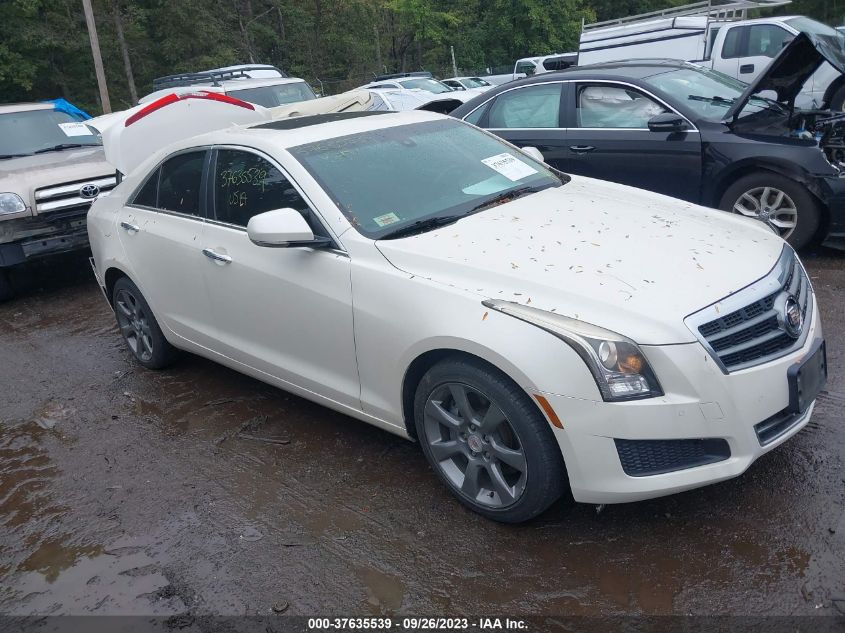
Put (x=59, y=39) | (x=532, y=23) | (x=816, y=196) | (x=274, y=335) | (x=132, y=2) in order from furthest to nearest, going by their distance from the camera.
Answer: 1. (x=532, y=23)
2. (x=132, y=2)
3. (x=59, y=39)
4. (x=816, y=196)
5. (x=274, y=335)

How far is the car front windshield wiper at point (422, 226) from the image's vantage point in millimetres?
3471

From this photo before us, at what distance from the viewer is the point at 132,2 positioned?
3350 centimetres

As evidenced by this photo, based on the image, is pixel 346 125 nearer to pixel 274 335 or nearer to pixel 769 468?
pixel 274 335

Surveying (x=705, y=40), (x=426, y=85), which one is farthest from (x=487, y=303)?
(x=426, y=85)

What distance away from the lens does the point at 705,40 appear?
12984mm

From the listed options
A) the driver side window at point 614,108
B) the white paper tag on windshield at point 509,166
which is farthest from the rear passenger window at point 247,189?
the driver side window at point 614,108

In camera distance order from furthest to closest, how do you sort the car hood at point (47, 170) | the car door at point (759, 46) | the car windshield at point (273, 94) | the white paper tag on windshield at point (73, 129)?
the car door at point (759, 46) < the car windshield at point (273, 94) < the white paper tag on windshield at point (73, 129) < the car hood at point (47, 170)

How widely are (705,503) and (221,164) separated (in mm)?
3082

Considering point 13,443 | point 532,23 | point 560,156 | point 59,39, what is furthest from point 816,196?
point 532,23

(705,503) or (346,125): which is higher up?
(346,125)

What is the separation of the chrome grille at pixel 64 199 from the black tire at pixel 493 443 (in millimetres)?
5629

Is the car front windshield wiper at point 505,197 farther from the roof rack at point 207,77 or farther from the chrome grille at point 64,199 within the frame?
the roof rack at point 207,77

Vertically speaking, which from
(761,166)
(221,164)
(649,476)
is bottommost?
(649,476)

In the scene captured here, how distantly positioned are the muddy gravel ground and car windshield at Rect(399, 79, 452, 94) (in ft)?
56.1
